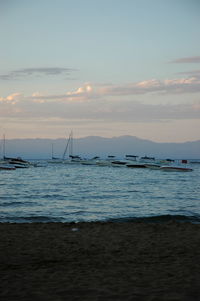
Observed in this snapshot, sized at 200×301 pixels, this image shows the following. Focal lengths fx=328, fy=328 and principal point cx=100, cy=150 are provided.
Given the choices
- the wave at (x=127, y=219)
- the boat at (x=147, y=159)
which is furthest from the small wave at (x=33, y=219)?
the boat at (x=147, y=159)

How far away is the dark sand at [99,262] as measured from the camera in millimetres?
6777

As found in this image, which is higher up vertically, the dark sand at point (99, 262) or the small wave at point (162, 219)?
the dark sand at point (99, 262)

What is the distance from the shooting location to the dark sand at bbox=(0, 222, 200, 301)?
678 cm

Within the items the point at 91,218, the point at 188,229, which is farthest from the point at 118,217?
the point at 188,229

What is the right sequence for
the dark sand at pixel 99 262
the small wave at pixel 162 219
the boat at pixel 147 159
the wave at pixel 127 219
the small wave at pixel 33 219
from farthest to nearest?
1. the boat at pixel 147 159
2. the small wave at pixel 162 219
3. the wave at pixel 127 219
4. the small wave at pixel 33 219
5. the dark sand at pixel 99 262

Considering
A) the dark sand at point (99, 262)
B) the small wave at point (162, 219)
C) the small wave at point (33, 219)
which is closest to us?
the dark sand at point (99, 262)

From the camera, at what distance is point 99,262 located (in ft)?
30.7

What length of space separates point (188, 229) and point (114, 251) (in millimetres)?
5010

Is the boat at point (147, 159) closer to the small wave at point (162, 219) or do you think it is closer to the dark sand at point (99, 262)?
the small wave at point (162, 219)

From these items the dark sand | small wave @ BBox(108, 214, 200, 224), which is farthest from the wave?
the dark sand

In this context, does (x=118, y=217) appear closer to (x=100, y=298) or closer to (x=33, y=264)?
(x=33, y=264)

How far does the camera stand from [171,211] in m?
21.2

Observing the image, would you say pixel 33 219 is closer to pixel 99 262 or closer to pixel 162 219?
pixel 162 219

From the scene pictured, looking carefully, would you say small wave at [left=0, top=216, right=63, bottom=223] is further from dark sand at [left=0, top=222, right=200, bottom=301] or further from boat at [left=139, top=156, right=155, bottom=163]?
boat at [left=139, top=156, right=155, bottom=163]
